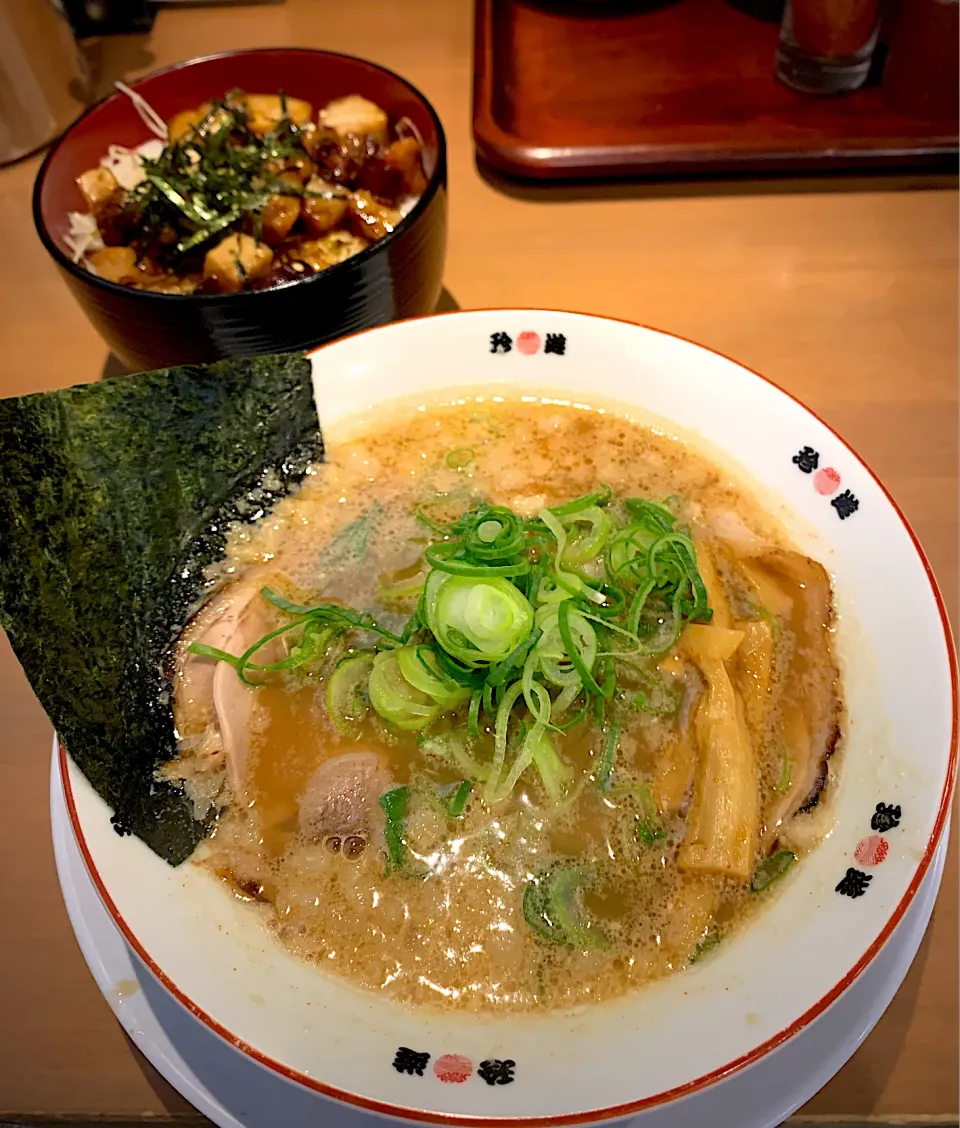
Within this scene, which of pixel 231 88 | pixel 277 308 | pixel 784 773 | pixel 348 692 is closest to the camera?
pixel 784 773

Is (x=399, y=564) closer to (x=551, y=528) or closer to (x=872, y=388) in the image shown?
(x=551, y=528)

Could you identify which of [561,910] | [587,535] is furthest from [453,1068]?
[587,535]

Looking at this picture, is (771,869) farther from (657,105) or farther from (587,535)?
(657,105)

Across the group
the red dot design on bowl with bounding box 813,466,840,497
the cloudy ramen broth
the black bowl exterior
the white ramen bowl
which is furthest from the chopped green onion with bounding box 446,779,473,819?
the black bowl exterior

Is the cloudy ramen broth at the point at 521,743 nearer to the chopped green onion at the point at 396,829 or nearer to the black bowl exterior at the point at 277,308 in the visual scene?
the chopped green onion at the point at 396,829

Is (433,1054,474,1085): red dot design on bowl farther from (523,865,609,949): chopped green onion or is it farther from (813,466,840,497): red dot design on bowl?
(813,466,840,497): red dot design on bowl

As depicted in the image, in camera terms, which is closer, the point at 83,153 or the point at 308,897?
the point at 308,897

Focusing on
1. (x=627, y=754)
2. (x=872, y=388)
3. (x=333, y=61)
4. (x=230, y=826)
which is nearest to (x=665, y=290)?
(x=872, y=388)
